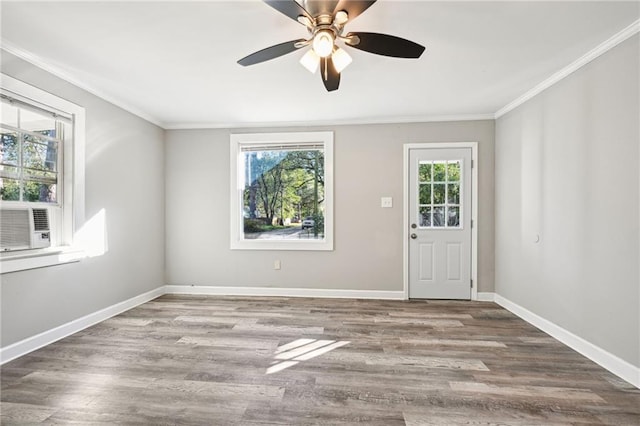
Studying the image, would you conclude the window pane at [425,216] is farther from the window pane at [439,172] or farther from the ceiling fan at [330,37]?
the ceiling fan at [330,37]

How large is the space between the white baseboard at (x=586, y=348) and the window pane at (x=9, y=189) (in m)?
4.91

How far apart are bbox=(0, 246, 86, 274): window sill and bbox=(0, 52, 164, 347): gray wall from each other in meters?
0.06

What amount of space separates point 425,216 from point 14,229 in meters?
4.29

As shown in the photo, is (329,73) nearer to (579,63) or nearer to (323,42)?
(323,42)

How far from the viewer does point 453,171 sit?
4.07 metres

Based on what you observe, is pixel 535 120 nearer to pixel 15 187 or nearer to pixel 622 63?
pixel 622 63

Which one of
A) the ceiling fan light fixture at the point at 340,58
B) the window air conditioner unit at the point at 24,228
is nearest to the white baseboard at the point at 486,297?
the ceiling fan light fixture at the point at 340,58

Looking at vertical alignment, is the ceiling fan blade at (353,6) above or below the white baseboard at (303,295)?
above

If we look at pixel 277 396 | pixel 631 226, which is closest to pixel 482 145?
pixel 631 226

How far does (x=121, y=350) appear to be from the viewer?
8.45 ft

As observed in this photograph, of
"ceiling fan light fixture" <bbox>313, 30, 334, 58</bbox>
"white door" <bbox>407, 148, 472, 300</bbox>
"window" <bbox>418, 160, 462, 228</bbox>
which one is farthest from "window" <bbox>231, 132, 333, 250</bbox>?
"ceiling fan light fixture" <bbox>313, 30, 334, 58</bbox>

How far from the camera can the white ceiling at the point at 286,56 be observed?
6.42ft

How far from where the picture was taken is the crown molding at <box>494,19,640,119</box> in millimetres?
2122

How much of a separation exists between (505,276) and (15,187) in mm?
5139
